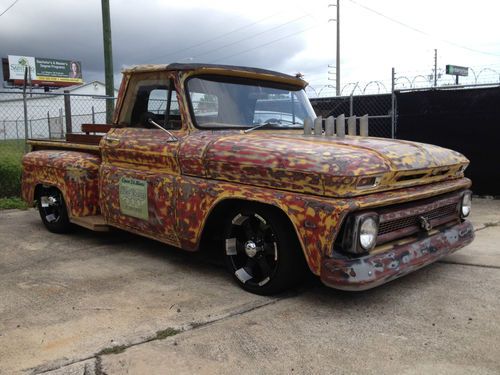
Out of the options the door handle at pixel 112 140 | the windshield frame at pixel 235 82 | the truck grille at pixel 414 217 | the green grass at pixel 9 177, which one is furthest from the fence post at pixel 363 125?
the green grass at pixel 9 177

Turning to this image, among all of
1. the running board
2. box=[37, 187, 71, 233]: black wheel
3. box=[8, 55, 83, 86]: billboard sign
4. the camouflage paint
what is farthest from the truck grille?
box=[8, 55, 83, 86]: billboard sign

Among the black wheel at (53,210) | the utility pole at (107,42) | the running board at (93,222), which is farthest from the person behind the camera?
the utility pole at (107,42)

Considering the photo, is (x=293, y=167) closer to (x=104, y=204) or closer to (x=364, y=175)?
(x=364, y=175)

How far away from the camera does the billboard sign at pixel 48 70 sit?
5897 centimetres

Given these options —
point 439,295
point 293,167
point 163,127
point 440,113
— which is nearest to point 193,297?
point 293,167

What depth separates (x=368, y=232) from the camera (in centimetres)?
335

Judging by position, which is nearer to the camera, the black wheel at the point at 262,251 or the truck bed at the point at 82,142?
the black wheel at the point at 262,251

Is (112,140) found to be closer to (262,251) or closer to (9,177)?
(262,251)

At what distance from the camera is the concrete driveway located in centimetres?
284

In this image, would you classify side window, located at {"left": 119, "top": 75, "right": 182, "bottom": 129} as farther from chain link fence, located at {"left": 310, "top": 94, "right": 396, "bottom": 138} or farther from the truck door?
chain link fence, located at {"left": 310, "top": 94, "right": 396, "bottom": 138}

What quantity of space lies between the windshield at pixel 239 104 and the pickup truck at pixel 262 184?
0.01 m

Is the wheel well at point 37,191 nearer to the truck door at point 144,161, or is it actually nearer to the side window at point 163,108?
the truck door at point 144,161

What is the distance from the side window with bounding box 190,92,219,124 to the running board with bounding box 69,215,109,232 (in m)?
1.68

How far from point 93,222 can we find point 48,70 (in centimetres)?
6410
